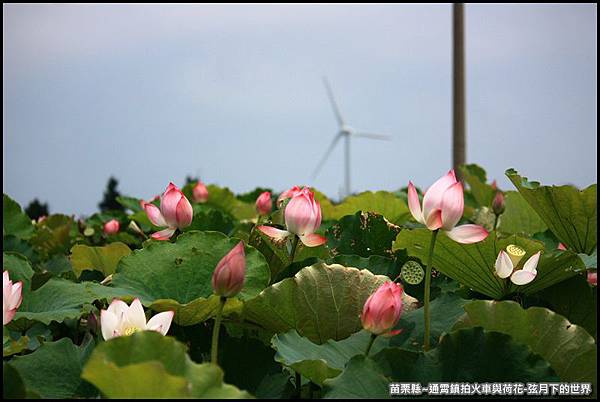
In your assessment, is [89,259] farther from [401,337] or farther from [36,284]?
[401,337]

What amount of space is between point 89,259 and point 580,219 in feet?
3.57

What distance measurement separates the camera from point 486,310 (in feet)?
2.68

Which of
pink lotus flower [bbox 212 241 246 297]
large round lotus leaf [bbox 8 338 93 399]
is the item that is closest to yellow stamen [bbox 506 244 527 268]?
pink lotus flower [bbox 212 241 246 297]

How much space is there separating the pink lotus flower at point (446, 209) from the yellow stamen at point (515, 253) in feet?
0.53

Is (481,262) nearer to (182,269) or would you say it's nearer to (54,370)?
(182,269)

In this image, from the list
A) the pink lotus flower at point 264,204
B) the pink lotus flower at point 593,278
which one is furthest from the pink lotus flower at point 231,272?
the pink lotus flower at point 264,204

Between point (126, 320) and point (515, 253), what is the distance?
58 centimetres

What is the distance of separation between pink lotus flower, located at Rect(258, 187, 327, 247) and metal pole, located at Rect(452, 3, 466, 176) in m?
4.59

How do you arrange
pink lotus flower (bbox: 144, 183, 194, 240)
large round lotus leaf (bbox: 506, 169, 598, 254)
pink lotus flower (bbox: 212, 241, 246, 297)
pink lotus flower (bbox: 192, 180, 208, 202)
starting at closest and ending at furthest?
1. pink lotus flower (bbox: 212, 241, 246, 297)
2. pink lotus flower (bbox: 144, 183, 194, 240)
3. large round lotus leaf (bbox: 506, 169, 598, 254)
4. pink lotus flower (bbox: 192, 180, 208, 202)

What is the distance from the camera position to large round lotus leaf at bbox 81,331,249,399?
59 centimetres

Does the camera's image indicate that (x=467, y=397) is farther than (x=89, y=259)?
No

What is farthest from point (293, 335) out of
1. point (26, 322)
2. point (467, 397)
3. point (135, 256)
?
point (26, 322)

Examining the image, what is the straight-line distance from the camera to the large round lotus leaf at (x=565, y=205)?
4.16 ft

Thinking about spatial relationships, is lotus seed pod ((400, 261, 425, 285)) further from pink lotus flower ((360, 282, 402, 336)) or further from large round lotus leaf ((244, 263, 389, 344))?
pink lotus flower ((360, 282, 402, 336))
